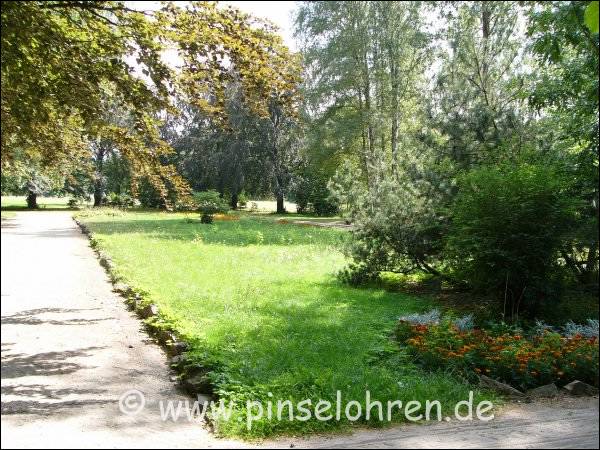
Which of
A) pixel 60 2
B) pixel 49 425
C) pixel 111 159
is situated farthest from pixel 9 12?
pixel 49 425

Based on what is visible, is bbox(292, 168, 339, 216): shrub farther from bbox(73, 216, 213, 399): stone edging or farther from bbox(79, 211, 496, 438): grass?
bbox(73, 216, 213, 399): stone edging

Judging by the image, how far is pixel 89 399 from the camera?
12.7 ft

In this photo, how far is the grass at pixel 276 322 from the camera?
15.1ft

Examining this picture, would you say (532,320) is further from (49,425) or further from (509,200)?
(49,425)

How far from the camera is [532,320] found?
25.0 feet

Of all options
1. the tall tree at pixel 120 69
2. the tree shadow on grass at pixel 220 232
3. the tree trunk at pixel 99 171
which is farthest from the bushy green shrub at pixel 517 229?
the tree shadow on grass at pixel 220 232

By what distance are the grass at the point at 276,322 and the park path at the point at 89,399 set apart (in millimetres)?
440

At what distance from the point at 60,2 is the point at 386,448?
430cm

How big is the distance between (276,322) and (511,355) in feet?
10.1

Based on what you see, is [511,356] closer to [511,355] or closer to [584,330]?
[511,355]

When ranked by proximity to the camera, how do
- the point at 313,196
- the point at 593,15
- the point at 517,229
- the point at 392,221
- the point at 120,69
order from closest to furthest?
the point at 593,15 < the point at 120,69 < the point at 517,229 < the point at 392,221 < the point at 313,196

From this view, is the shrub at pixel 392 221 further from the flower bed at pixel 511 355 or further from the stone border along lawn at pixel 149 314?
the stone border along lawn at pixel 149 314
